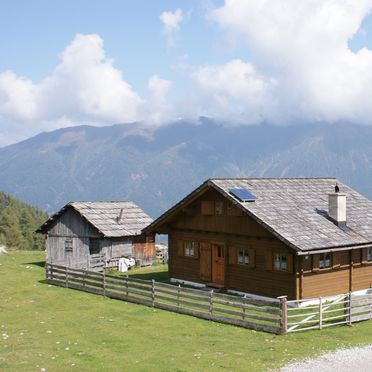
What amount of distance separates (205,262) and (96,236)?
41.2 feet

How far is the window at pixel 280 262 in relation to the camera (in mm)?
29958

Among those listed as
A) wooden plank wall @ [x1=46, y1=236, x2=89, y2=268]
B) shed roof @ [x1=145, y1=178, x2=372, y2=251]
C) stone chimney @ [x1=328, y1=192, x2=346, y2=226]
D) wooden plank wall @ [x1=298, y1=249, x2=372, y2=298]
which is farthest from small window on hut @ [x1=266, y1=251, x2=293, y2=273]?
wooden plank wall @ [x1=46, y1=236, x2=89, y2=268]

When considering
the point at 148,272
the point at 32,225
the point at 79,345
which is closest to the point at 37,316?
the point at 79,345

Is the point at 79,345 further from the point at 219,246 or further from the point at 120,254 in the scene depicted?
the point at 120,254

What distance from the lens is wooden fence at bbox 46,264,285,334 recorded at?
2423cm

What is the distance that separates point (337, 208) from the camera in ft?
105

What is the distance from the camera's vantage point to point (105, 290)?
32625 mm

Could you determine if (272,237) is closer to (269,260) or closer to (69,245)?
(269,260)

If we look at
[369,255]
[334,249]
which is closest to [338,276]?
[334,249]

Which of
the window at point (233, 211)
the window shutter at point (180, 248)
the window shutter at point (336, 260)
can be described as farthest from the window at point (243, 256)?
the window shutter at point (180, 248)

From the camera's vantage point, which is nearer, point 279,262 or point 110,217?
point 279,262

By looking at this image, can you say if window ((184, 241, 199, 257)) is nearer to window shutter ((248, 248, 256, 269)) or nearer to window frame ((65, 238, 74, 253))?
window shutter ((248, 248, 256, 269))

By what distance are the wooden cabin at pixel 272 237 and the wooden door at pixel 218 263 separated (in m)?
0.06

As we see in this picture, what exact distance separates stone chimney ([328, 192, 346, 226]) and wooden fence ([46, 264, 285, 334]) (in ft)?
18.5
